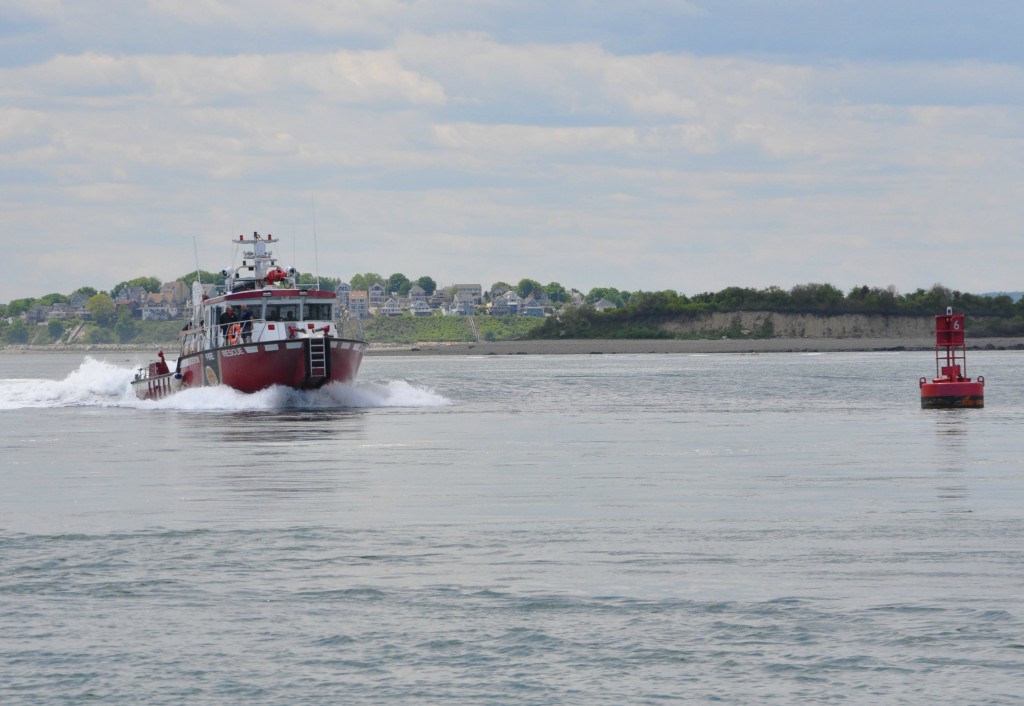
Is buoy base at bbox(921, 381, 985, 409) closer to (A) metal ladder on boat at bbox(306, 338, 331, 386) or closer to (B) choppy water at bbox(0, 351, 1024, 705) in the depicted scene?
(B) choppy water at bbox(0, 351, 1024, 705)

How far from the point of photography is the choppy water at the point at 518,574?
39.4 feet

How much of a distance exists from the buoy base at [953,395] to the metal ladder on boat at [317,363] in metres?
21.9

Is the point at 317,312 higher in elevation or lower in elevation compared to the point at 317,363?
higher

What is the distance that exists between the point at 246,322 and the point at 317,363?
3.39 metres

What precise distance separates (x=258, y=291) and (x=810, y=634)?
4380cm

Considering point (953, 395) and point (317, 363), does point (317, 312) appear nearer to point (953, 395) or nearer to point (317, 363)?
point (317, 363)

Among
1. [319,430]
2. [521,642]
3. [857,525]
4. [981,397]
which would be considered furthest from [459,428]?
[521,642]

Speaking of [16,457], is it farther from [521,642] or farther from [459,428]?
[521,642]

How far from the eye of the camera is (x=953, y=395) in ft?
160

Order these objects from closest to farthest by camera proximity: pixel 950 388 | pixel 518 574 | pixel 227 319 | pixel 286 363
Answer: pixel 518 574 < pixel 950 388 < pixel 286 363 < pixel 227 319

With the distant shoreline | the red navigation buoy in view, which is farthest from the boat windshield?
the distant shoreline

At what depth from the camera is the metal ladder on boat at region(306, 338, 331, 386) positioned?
53.2 m

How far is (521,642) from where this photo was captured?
13.1m

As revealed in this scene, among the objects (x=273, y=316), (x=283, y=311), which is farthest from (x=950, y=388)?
(x=273, y=316)
